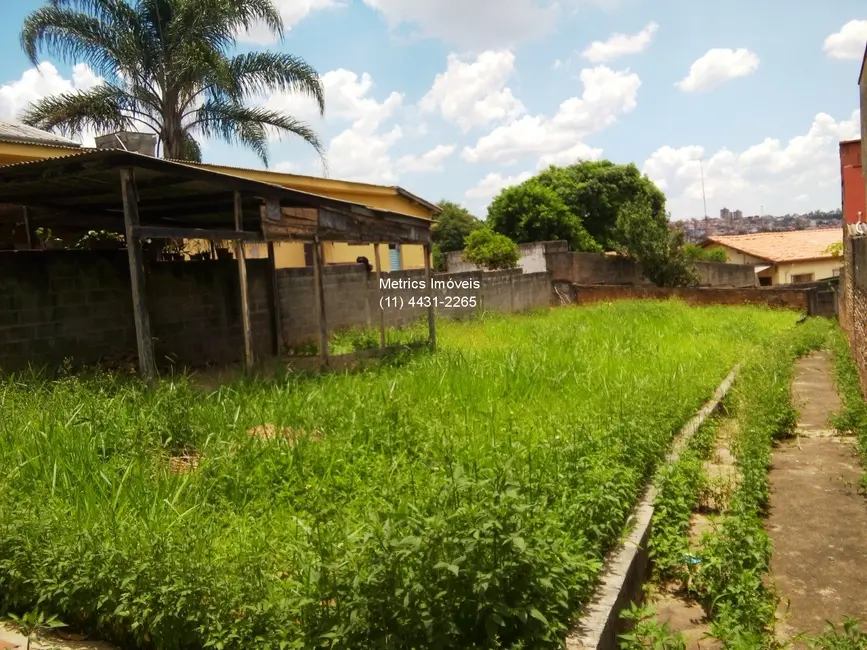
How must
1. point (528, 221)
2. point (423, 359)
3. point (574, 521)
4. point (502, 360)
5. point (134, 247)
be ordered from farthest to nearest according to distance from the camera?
1. point (528, 221)
2. point (423, 359)
3. point (502, 360)
4. point (134, 247)
5. point (574, 521)

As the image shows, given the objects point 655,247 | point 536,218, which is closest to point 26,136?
point 655,247

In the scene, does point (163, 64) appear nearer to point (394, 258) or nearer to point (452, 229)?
point (394, 258)

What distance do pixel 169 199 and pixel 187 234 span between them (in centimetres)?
179

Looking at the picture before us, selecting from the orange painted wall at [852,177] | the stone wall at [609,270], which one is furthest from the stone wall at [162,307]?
the orange painted wall at [852,177]

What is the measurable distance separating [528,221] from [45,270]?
21956 mm

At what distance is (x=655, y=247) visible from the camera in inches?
827

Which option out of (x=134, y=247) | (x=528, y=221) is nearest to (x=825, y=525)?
(x=134, y=247)

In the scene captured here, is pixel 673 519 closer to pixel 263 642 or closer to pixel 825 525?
pixel 825 525

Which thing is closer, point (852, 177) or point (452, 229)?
point (852, 177)

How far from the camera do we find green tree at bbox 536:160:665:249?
98.2 ft

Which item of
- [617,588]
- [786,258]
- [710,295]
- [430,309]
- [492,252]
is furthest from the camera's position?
[786,258]

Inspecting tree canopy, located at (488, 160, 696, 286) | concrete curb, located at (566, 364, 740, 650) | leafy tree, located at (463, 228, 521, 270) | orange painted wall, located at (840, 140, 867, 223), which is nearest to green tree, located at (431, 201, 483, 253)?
tree canopy, located at (488, 160, 696, 286)

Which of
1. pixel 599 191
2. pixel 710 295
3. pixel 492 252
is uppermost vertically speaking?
pixel 599 191

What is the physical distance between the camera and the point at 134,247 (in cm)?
637
